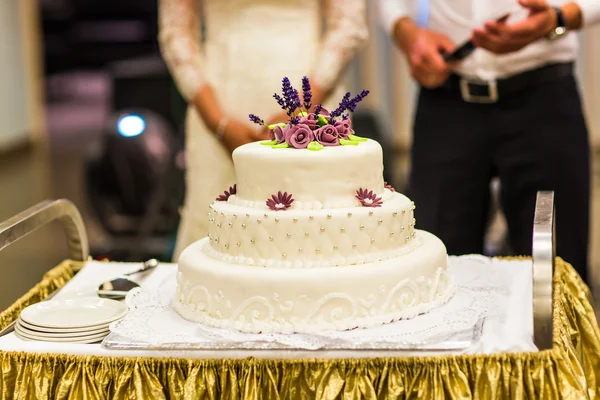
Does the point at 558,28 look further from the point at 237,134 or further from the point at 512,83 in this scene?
the point at 237,134

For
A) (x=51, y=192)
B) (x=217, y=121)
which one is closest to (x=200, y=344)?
(x=217, y=121)

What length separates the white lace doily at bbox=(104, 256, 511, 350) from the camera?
6.05ft

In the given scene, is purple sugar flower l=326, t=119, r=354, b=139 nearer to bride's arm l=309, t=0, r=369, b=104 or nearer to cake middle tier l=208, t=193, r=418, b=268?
cake middle tier l=208, t=193, r=418, b=268

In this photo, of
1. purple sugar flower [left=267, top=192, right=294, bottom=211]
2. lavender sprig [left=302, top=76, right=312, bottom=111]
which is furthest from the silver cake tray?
lavender sprig [left=302, top=76, right=312, bottom=111]

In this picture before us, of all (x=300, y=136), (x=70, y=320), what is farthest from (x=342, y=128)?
(x=70, y=320)

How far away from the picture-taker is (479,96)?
115 inches

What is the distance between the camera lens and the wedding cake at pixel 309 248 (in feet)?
6.33

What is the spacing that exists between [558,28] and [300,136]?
1104 mm

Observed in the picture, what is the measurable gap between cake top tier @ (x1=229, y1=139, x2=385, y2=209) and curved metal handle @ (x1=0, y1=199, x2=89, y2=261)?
1.85 ft

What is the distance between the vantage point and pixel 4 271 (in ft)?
16.8

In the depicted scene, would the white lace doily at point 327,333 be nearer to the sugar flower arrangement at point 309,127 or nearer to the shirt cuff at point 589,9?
the sugar flower arrangement at point 309,127

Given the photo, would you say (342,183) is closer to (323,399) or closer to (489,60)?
(323,399)

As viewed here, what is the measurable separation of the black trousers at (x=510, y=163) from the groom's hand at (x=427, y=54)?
11 cm

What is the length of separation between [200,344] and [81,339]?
0.88 ft
